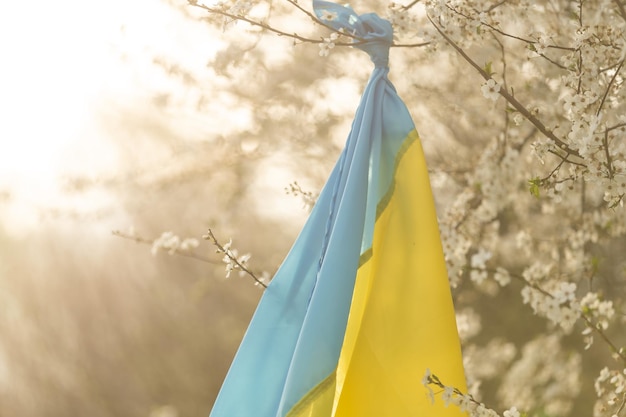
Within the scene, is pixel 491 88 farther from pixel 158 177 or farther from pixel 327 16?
pixel 158 177

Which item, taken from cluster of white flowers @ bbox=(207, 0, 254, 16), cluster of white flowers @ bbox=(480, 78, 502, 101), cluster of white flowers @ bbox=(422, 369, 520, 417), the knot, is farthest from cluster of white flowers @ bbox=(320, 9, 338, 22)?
cluster of white flowers @ bbox=(422, 369, 520, 417)

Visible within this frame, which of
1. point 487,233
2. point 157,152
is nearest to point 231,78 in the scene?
point 157,152

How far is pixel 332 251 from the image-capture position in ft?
3.23

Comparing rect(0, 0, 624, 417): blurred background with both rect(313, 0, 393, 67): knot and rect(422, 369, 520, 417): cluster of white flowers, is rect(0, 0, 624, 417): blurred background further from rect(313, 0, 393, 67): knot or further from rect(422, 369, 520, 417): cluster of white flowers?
rect(422, 369, 520, 417): cluster of white flowers

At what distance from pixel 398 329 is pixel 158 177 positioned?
1727 millimetres

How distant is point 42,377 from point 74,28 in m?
1.44

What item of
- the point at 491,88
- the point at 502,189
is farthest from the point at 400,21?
the point at 502,189

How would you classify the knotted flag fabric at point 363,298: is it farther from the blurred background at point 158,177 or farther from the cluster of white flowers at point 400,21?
the blurred background at point 158,177

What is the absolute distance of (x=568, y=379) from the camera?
221cm

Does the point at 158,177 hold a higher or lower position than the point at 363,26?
higher

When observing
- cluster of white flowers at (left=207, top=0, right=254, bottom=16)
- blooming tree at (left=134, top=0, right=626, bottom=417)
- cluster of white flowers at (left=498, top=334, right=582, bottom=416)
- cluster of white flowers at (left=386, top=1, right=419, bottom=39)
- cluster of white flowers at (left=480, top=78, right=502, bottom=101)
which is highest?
blooming tree at (left=134, top=0, right=626, bottom=417)

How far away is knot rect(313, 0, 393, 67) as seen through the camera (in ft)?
3.59

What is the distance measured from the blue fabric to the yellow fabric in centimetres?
2

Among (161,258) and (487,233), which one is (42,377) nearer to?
(161,258)
